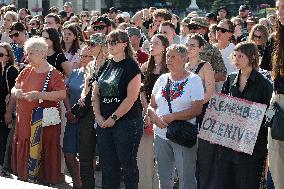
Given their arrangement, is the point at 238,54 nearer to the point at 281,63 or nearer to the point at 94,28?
the point at 281,63

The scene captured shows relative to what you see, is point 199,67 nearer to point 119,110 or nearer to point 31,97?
point 119,110

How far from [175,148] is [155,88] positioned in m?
0.64

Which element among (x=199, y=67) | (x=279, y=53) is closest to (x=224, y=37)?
(x=199, y=67)

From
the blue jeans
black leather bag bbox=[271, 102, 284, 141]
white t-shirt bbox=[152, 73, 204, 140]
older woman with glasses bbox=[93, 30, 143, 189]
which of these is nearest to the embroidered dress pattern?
white t-shirt bbox=[152, 73, 204, 140]

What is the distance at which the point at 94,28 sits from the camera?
345 inches

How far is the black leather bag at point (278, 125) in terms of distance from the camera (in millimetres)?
3916

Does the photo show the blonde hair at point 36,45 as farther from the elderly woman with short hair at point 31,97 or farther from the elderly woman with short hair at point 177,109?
the elderly woman with short hair at point 177,109

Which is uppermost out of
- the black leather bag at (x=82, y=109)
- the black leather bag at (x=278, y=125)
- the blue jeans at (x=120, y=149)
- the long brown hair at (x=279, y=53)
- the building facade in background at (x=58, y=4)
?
the long brown hair at (x=279, y=53)

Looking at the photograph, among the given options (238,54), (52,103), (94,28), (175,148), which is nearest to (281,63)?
(238,54)

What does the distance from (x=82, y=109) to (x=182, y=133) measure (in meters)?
1.26

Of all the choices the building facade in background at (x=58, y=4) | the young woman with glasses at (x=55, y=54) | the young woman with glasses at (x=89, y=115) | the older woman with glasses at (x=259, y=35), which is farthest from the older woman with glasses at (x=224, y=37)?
the building facade in background at (x=58, y=4)

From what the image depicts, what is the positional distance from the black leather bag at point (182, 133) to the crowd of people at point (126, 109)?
0.05 m

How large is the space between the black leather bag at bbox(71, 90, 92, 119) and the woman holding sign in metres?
1.50

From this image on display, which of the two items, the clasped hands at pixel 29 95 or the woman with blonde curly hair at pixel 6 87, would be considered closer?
the clasped hands at pixel 29 95
